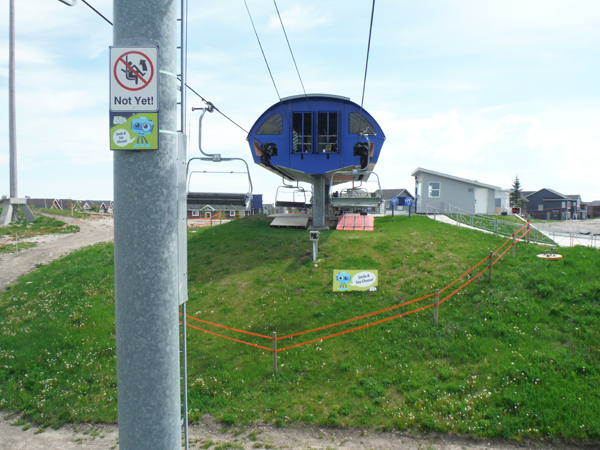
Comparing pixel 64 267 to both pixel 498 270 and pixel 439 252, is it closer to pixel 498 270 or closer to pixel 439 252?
pixel 439 252

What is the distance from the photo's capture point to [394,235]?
18.2 meters

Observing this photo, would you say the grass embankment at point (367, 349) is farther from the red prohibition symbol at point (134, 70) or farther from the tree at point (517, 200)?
the tree at point (517, 200)

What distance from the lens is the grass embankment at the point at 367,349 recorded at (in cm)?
797

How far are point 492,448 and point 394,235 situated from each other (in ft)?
38.6

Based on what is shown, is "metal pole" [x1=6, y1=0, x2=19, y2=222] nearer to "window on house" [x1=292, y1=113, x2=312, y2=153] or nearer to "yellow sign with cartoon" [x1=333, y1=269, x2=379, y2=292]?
"window on house" [x1=292, y1=113, x2=312, y2=153]

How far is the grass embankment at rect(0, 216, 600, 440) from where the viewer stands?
314 inches

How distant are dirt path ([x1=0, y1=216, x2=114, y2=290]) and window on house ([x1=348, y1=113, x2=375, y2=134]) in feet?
56.2

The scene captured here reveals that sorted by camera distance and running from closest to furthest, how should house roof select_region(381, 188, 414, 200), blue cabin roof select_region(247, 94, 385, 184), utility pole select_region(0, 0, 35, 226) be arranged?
1. blue cabin roof select_region(247, 94, 385, 184)
2. utility pole select_region(0, 0, 35, 226)
3. house roof select_region(381, 188, 414, 200)

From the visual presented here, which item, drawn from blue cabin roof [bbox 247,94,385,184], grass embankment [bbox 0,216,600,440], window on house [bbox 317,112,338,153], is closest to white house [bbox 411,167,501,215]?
blue cabin roof [bbox 247,94,385,184]

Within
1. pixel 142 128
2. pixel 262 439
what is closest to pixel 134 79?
pixel 142 128

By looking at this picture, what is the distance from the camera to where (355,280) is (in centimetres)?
1303

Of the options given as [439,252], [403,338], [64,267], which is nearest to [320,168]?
A: [439,252]

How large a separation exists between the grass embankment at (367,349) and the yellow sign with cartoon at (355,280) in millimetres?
341

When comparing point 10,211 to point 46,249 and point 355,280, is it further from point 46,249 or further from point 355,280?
point 355,280
